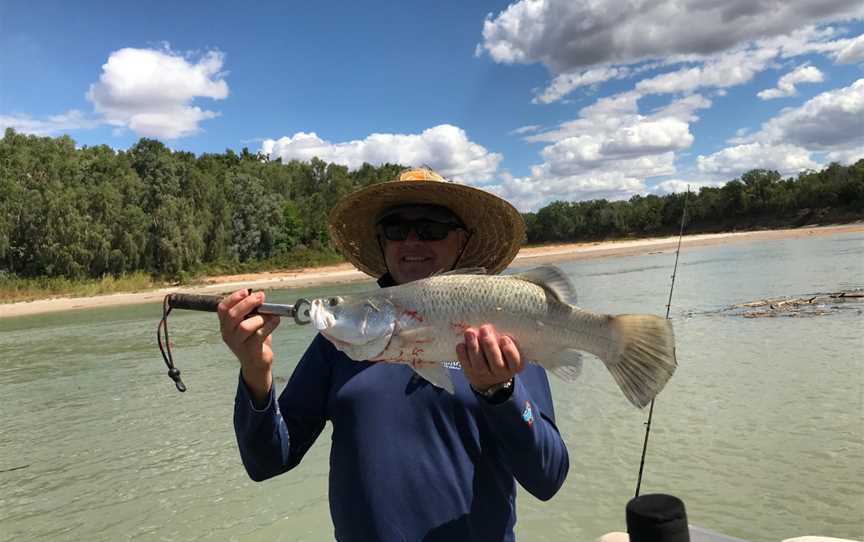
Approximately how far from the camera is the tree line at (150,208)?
41.4m

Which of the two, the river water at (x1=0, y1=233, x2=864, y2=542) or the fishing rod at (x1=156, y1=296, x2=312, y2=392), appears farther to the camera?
the river water at (x1=0, y1=233, x2=864, y2=542)

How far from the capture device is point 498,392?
2117 millimetres

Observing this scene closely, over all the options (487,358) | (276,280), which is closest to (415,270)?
(487,358)

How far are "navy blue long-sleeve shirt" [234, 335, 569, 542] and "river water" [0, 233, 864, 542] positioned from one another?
3.78 m

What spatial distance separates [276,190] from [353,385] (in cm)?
6633

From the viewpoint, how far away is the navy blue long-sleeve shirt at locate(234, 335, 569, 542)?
2.18m

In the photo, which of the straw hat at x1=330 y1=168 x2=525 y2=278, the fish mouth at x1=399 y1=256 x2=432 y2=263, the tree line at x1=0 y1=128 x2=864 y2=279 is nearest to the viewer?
the fish mouth at x1=399 y1=256 x2=432 y2=263

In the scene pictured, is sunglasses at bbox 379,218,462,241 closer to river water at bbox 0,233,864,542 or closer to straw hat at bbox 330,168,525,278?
straw hat at bbox 330,168,525,278

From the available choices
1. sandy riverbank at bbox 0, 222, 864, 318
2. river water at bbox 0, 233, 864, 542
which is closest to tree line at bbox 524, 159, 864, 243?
sandy riverbank at bbox 0, 222, 864, 318

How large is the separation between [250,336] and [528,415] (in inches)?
42.9

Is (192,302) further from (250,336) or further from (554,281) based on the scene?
(554,281)

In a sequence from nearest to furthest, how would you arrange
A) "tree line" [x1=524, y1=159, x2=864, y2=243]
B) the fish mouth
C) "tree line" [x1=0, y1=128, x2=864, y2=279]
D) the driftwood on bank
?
the fish mouth < the driftwood on bank < "tree line" [x1=0, y1=128, x2=864, y2=279] < "tree line" [x1=524, y1=159, x2=864, y2=243]

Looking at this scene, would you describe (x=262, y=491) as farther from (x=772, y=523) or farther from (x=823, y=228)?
(x=823, y=228)

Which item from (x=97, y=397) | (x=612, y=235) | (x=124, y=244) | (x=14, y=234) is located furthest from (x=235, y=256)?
(x=612, y=235)
